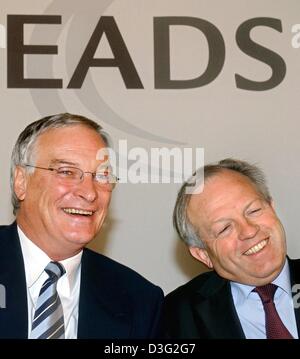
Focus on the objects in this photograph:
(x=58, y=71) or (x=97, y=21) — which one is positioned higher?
(x=97, y=21)

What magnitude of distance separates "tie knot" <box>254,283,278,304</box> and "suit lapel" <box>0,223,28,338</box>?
0.66m

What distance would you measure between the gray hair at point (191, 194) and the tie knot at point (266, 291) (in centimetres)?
21

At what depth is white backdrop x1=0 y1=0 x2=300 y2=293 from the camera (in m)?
2.21

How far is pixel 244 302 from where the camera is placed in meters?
1.81

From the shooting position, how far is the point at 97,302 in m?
1.74

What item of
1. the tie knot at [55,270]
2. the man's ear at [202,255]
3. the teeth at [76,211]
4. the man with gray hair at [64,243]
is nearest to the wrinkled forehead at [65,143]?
the man with gray hair at [64,243]

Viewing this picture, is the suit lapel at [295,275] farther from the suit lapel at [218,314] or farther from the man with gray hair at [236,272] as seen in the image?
the suit lapel at [218,314]

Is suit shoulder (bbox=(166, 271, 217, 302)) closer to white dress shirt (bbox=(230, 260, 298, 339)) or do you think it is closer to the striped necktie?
white dress shirt (bbox=(230, 260, 298, 339))

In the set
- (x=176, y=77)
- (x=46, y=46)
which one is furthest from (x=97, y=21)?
(x=176, y=77)

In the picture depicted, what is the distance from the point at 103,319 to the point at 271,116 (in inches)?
38.4

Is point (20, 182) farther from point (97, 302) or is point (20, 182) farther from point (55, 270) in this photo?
point (97, 302)

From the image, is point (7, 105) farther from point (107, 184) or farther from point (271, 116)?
point (271, 116)

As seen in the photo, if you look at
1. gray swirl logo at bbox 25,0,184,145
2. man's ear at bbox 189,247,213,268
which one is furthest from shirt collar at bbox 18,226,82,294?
gray swirl logo at bbox 25,0,184,145
